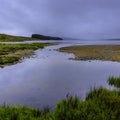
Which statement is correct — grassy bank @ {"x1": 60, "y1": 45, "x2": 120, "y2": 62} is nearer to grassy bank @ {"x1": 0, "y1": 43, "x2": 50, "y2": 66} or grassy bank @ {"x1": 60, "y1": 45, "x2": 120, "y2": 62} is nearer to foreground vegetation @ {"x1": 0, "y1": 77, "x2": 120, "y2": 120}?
grassy bank @ {"x1": 0, "y1": 43, "x2": 50, "y2": 66}

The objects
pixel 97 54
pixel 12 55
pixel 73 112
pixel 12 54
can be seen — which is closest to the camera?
pixel 73 112

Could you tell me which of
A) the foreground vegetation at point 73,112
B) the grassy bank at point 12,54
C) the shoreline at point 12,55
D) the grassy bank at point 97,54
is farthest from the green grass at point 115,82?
the grassy bank at point 97,54

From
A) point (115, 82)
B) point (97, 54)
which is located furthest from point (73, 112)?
point (97, 54)

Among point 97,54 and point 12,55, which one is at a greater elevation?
point 97,54

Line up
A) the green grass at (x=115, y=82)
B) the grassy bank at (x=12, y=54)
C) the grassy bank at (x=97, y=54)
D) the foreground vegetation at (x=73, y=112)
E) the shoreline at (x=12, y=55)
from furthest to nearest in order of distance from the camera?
the grassy bank at (x=97, y=54)
the grassy bank at (x=12, y=54)
the shoreline at (x=12, y=55)
the green grass at (x=115, y=82)
the foreground vegetation at (x=73, y=112)

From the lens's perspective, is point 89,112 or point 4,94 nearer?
point 89,112

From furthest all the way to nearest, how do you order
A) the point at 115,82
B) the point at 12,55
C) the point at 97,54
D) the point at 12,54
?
the point at 97,54
the point at 12,54
the point at 12,55
the point at 115,82

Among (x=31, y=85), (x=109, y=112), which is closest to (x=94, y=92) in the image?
(x=109, y=112)

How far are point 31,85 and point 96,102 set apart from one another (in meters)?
8.81

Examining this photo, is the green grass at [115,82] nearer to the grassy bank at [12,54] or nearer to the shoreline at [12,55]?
the shoreline at [12,55]

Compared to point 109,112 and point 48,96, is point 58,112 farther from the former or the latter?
point 48,96

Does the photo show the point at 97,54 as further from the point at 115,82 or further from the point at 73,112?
the point at 73,112

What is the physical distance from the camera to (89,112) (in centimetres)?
939

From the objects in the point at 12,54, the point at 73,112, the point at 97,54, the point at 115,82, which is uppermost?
the point at 73,112
